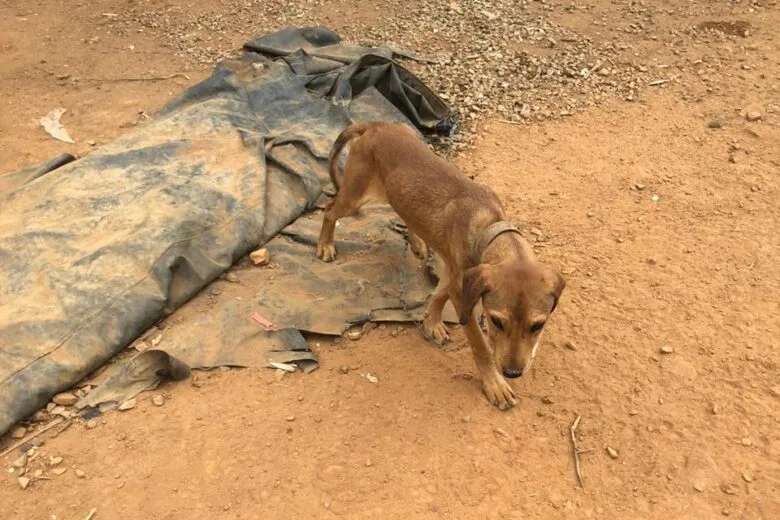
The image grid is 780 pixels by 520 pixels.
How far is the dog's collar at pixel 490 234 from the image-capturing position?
14.2ft

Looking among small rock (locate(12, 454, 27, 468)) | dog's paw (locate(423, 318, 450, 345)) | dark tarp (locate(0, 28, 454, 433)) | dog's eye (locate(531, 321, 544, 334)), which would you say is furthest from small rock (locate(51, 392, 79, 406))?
dog's eye (locate(531, 321, 544, 334))

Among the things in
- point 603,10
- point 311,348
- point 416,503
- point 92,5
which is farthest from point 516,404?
point 92,5

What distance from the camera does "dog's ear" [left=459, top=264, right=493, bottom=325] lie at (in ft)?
12.7

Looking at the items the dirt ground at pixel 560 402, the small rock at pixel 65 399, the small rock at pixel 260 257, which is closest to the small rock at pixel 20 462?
the dirt ground at pixel 560 402

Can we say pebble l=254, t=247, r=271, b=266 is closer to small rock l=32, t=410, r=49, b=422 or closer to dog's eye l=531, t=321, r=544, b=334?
small rock l=32, t=410, r=49, b=422

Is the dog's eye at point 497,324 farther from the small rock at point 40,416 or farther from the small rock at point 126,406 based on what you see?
the small rock at point 40,416

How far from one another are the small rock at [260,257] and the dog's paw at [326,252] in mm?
470

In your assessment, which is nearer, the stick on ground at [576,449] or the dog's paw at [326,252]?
the stick on ground at [576,449]

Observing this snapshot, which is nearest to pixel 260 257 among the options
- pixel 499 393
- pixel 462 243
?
pixel 462 243

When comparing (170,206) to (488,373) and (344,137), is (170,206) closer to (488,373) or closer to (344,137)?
(344,137)

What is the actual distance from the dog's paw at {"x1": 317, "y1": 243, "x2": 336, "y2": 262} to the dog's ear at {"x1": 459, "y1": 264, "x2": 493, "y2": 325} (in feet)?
7.46

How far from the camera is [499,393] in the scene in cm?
455

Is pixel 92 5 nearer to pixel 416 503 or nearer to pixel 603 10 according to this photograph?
pixel 603 10

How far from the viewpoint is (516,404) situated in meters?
4.57
